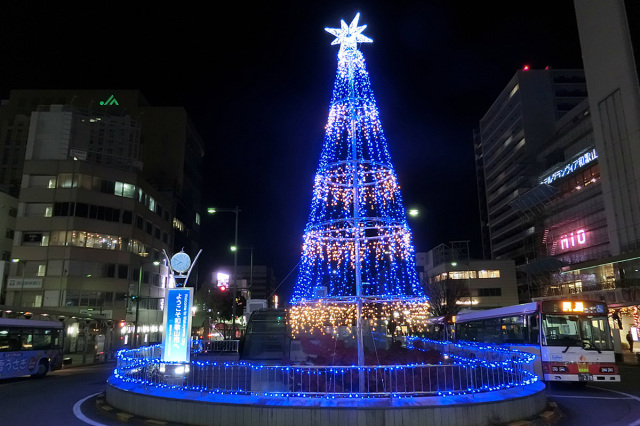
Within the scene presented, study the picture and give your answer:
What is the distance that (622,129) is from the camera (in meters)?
41.2

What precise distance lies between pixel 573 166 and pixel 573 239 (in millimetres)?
9185

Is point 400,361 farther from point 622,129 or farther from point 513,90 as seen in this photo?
point 513,90

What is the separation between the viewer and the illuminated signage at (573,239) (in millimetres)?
52797

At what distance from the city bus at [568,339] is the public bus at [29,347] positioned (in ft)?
70.5

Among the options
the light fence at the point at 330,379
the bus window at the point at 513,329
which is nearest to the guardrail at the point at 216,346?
the light fence at the point at 330,379

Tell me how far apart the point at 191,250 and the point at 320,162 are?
70003 millimetres

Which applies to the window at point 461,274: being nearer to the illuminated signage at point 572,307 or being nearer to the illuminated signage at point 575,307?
the illuminated signage at point 575,307

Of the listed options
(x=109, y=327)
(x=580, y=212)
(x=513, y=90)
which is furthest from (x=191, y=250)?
(x=513, y=90)

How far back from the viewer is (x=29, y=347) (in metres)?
20.2

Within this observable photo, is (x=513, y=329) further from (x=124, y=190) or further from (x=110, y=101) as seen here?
(x=110, y=101)

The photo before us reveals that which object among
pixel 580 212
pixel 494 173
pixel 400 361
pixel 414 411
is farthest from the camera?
pixel 494 173

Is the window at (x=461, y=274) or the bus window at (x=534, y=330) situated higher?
the window at (x=461, y=274)

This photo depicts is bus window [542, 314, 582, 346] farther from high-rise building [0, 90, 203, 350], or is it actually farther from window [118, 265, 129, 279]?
window [118, 265, 129, 279]

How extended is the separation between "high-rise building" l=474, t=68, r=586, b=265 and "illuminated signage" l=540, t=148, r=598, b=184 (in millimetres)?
8749
